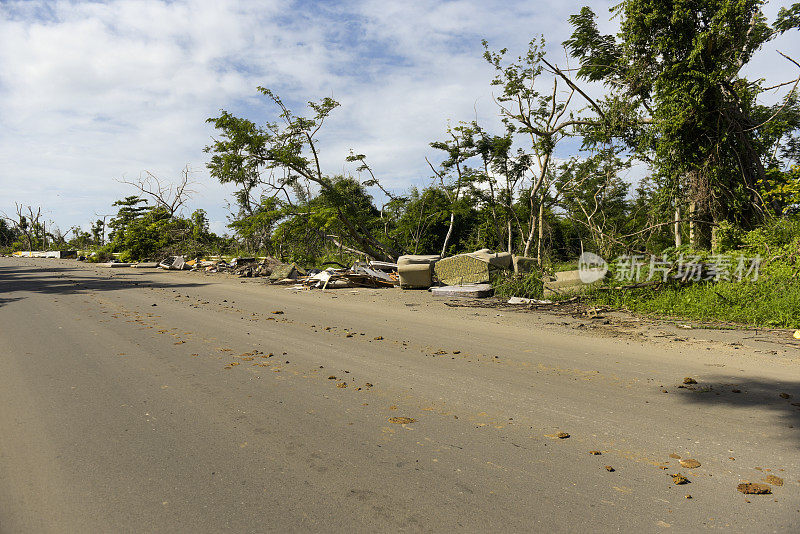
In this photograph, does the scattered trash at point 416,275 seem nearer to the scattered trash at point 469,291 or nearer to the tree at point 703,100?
the scattered trash at point 469,291

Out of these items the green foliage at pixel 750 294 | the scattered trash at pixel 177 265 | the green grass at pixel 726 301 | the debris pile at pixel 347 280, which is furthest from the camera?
the scattered trash at pixel 177 265

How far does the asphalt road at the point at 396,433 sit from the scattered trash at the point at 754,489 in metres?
0.03

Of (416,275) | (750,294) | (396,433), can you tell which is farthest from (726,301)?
(416,275)

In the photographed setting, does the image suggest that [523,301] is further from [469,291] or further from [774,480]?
[774,480]

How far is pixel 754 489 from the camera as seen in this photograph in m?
2.63

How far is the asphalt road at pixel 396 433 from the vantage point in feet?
8.20

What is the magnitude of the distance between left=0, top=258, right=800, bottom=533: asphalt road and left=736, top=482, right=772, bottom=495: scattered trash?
0.03 meters

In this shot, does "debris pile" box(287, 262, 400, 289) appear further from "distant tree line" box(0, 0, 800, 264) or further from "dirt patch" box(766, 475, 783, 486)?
"dirt patch" box(766, 475, 783, 486)

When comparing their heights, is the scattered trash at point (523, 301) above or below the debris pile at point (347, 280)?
below

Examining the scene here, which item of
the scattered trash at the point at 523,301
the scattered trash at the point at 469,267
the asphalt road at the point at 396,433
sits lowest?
the asphalt road at the point at 396,433

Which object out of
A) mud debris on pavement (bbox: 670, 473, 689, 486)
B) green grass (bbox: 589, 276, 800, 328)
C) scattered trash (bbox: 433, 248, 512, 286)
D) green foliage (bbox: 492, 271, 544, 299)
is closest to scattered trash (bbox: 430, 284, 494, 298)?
green foliage (bbox: 492, 271, 544, 299)

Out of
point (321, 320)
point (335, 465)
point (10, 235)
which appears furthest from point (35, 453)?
point (10, 235)

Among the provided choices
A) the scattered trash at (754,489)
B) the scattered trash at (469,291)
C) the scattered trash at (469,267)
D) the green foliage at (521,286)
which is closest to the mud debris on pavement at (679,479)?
the scattered trash at (754,489)

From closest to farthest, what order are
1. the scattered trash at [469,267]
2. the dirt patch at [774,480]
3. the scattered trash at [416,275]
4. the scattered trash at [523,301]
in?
the dirt patch at [774,480]
the scattered trash at [523,301]
the scattered trash at [469,267]
the scattered trash at [416,275]
